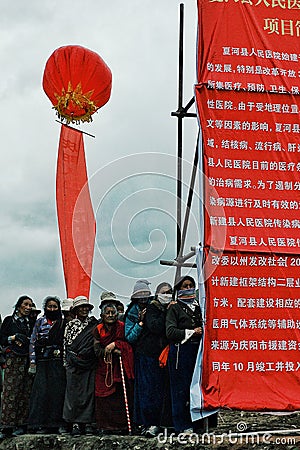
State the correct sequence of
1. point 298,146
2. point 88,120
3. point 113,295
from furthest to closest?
point 88,120, point 113,295, point 298,146

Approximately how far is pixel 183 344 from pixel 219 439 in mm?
864

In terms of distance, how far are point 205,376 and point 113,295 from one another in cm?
132

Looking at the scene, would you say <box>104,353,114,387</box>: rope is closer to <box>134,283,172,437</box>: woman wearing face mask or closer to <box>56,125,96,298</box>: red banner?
<box>134,283,172,437</box>: woman wearing face mask

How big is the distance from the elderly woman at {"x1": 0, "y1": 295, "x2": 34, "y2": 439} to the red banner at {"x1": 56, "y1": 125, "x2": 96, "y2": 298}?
1.66 metres

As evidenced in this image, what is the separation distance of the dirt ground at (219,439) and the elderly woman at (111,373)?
260 mm

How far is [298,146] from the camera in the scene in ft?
22.0

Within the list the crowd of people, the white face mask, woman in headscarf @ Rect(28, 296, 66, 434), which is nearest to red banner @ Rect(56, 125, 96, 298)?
the crowd of people

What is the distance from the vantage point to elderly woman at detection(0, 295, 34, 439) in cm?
734

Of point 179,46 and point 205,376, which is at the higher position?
point 179,46

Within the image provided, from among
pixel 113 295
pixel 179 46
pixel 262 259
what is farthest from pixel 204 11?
pixel 113 295

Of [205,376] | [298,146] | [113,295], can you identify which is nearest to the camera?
[205,376]

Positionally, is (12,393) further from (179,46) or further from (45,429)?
(179,46)

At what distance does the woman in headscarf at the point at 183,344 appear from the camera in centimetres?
634

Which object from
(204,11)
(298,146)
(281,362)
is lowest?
(281,362)
